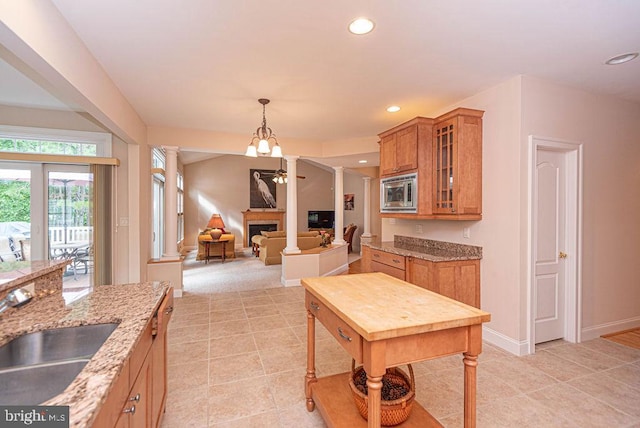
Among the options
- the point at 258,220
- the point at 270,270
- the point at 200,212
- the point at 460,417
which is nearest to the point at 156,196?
the point at 270,270

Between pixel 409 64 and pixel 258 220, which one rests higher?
pixel 409 64

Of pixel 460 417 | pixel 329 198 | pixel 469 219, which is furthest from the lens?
pixel 329 198

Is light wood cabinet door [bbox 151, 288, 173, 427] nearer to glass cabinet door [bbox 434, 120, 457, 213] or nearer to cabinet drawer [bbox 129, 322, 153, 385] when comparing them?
cabinet drawer [bbox 129, 322, 153, 385]

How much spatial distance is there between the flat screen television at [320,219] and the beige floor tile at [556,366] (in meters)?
9.39

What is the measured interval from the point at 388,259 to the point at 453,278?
79cm

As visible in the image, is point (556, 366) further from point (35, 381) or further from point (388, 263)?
point (35, 381)

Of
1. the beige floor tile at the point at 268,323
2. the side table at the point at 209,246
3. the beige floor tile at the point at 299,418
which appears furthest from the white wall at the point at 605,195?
the side table at the point at 209,246

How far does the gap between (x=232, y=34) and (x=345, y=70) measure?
39.5 inches

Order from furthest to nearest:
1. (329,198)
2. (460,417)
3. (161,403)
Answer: (329,198)
(460,417)
(161,403)

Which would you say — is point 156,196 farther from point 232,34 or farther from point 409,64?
point 409,64

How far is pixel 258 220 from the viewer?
421 inches

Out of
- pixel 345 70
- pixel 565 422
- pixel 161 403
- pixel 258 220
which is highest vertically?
pixel 345 70

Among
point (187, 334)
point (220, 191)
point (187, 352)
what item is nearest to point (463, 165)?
point (187, 352)

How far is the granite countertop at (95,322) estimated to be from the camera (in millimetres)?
729
